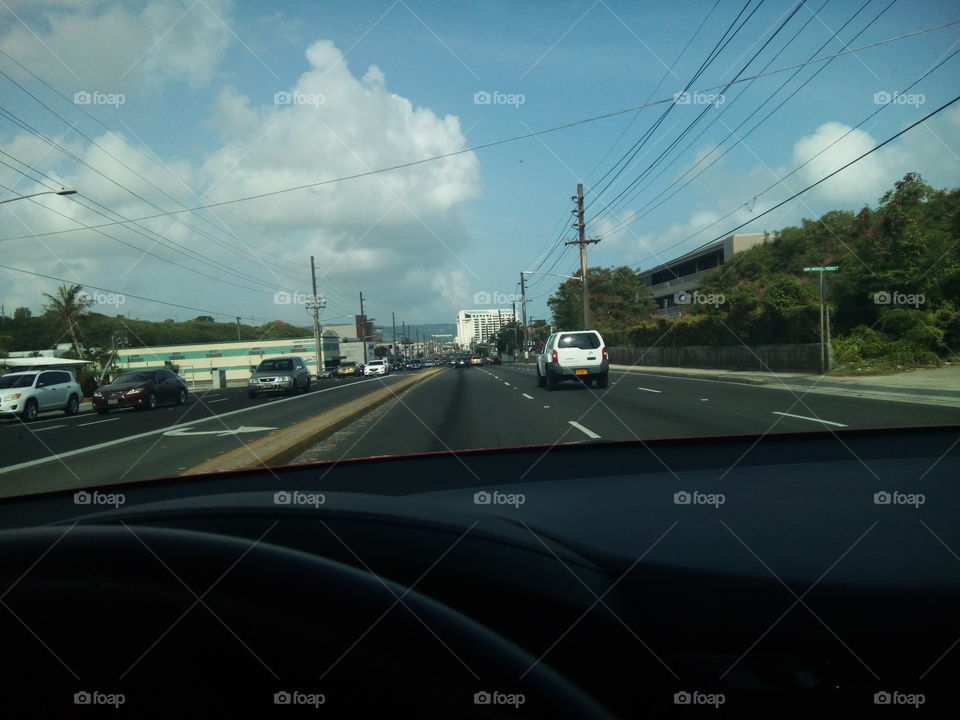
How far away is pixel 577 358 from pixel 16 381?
19195mm

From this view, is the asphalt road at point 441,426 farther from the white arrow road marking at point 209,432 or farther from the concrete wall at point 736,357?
the concrete wall at point 736,357

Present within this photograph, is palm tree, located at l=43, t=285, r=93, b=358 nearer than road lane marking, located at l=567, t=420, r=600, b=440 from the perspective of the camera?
No

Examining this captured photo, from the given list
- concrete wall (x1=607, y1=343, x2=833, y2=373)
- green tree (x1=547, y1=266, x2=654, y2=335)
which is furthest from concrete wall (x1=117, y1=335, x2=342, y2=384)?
concrete wall (x1=607, y1=343, x2=833, y2=373)

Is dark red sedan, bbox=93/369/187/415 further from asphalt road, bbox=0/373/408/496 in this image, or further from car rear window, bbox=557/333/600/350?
car rear window, bbox=557/333/600/350

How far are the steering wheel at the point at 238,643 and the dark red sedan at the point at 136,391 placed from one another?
85.6 feet

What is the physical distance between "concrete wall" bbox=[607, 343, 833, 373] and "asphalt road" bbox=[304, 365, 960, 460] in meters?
7.22

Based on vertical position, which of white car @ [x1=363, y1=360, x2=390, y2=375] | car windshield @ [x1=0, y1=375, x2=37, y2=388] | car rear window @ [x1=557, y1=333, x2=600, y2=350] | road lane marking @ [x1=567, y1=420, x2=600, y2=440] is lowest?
white car @ [x1=363, y1=360, x2=390, y2=375]

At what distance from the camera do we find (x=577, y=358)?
23281 mm

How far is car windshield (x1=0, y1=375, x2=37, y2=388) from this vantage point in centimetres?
2281

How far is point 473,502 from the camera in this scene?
335 cm

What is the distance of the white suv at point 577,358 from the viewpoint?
23250 millimetres

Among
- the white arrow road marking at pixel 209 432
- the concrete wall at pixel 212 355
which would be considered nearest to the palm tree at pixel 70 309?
the concrete wall at pixel 212 355

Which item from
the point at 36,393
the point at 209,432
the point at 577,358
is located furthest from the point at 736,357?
the point at 36,393

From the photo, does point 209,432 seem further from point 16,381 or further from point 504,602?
point 504,602
